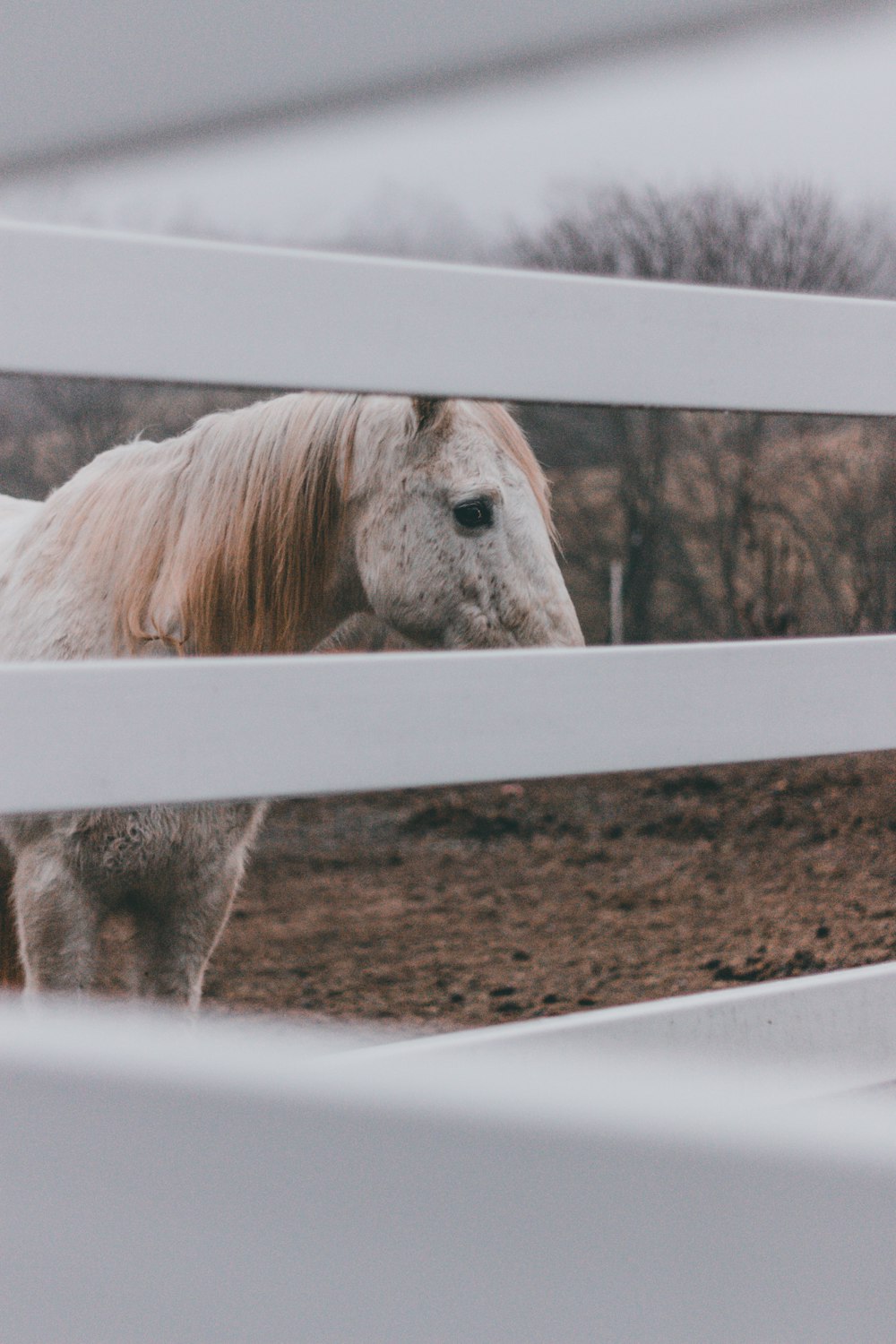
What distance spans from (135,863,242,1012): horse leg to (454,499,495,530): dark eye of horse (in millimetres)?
641

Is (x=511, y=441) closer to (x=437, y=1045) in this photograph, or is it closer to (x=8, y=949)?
(x=437, y=1045)

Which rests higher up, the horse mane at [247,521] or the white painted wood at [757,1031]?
the horse mane at [247,521]

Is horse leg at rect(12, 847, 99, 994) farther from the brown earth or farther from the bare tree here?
the bare tree

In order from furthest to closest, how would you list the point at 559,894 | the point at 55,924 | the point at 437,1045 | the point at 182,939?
the point at 559,894 → the point at 182,939 → the point at 55,924 → the point at 437,1045

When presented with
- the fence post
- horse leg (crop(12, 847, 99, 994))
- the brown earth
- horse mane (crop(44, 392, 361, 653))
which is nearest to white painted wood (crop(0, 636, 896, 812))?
horse mane (crop(44, 392, 361, 653))

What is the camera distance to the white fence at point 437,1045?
485mm

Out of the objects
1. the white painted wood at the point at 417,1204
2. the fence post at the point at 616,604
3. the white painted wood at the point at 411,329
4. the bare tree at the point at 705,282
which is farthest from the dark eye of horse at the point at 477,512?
the bare tree at the point at 705,282

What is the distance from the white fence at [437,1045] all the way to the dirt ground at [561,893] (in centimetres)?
179

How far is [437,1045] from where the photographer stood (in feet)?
4.34

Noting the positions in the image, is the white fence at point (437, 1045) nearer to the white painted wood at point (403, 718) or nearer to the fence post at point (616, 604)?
the white painted wood at point (403, 718)

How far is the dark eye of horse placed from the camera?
1457 millimetres

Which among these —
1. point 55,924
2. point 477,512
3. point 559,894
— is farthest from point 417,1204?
point 559,894

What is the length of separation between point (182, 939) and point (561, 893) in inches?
113

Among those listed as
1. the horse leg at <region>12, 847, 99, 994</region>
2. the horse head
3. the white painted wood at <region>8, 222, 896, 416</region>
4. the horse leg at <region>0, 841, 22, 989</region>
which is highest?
the white painted wood at <region>8, 222, 896, 416</region>
